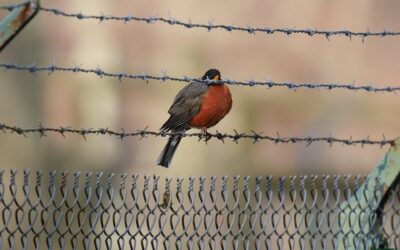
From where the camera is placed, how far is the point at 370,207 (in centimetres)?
681

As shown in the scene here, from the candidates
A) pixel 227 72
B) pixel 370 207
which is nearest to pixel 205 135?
pixel 370 207

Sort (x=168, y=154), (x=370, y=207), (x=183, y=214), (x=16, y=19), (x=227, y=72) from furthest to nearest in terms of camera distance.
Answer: (x=227, y=72) < (x=168, y=154) < (x=370, y=207) < (x=183, y=214) < (x=16, y=19)

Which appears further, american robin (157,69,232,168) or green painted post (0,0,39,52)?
american robin (157,69,232,168)

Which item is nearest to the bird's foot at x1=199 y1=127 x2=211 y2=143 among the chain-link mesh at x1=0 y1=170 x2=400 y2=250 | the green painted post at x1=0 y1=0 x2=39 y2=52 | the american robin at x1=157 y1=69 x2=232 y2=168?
the american robin at x1=157 y1=69 x2=232 y2=168

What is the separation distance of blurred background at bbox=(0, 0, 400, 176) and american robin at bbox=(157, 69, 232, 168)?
5.13 metres

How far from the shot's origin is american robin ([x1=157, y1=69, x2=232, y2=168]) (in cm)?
750

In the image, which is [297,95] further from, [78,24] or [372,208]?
[372,208]

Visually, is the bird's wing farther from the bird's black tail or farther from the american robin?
the bird's black tail

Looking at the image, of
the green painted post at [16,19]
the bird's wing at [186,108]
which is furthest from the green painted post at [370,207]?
the green painted post at [16,19]

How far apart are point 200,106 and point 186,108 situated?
0.29 ft

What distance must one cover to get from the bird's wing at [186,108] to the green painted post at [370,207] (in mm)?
1215

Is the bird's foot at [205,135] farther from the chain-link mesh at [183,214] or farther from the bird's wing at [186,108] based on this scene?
the chain-link mesh at [183,214]

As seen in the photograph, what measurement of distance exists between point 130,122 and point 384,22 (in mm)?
2947

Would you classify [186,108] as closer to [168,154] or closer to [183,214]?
[168,154]
